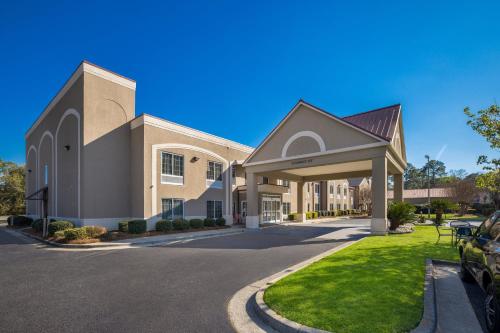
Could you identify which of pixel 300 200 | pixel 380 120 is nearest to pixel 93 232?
pixel 300 200

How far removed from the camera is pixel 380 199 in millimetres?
16625

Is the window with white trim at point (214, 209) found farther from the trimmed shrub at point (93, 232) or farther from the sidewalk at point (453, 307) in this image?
the sidewalk at point (453, 307)

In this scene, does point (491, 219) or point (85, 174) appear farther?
point (85, 174)

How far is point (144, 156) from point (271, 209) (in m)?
14.4

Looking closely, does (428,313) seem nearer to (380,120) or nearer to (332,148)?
(332,148)

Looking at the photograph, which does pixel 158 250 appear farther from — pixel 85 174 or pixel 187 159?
pixel 187 159

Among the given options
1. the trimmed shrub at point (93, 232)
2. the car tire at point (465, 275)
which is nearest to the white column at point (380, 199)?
the car tire at point (465, 275)

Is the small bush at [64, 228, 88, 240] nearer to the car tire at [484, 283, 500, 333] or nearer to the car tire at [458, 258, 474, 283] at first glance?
the car tire at [458, 258, 474, 283]

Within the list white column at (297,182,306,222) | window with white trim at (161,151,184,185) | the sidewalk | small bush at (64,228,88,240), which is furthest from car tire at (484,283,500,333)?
white column at (297,182,306,222)

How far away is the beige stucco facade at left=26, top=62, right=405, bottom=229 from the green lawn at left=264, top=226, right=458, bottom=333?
9908mm

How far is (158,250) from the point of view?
12758 millimetres

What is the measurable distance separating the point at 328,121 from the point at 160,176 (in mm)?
12872

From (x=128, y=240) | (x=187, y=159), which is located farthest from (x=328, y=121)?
(x=128, y=240)

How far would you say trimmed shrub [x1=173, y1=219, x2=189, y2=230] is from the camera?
20.2 metres
